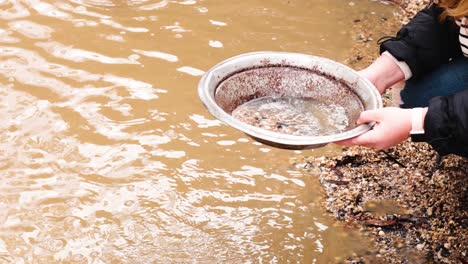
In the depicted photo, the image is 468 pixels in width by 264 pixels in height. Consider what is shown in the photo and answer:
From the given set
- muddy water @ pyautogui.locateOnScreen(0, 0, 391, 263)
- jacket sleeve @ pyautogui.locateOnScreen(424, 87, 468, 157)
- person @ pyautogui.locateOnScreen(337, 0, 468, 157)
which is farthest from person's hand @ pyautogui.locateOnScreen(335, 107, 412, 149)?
muddy water @ pyautogui.locateOnScreen(0, 0, 391, 263)

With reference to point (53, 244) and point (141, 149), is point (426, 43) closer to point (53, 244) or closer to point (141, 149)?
point (141, 149)

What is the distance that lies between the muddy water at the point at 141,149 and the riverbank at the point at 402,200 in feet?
0.29

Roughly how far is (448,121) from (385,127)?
0.19 m

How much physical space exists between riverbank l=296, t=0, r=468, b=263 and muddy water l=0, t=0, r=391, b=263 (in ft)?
0.29

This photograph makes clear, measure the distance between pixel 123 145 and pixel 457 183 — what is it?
1492 mm

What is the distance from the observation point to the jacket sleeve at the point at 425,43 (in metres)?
2.24

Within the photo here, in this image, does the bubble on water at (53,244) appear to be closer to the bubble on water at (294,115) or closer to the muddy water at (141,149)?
the muddy water at (141,149)

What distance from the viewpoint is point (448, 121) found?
1.81 meters

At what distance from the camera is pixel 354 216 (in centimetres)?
238

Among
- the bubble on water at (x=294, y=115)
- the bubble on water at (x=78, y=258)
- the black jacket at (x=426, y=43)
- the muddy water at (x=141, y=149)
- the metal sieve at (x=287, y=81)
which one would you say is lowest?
the bubble on water at (x=78, y=258)

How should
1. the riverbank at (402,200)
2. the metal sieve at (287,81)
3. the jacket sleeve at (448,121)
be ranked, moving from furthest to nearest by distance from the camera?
the riverbank at (402,200)
the metal sieve at (287,81)
the jacket sleeve at (448,121)

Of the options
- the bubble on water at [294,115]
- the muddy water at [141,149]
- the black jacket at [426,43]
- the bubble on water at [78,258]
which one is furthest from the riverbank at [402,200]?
the bubble on water at [78,258]

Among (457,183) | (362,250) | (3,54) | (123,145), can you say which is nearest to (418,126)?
(362,250)

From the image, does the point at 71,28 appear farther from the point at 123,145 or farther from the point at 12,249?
the point at 12,249
